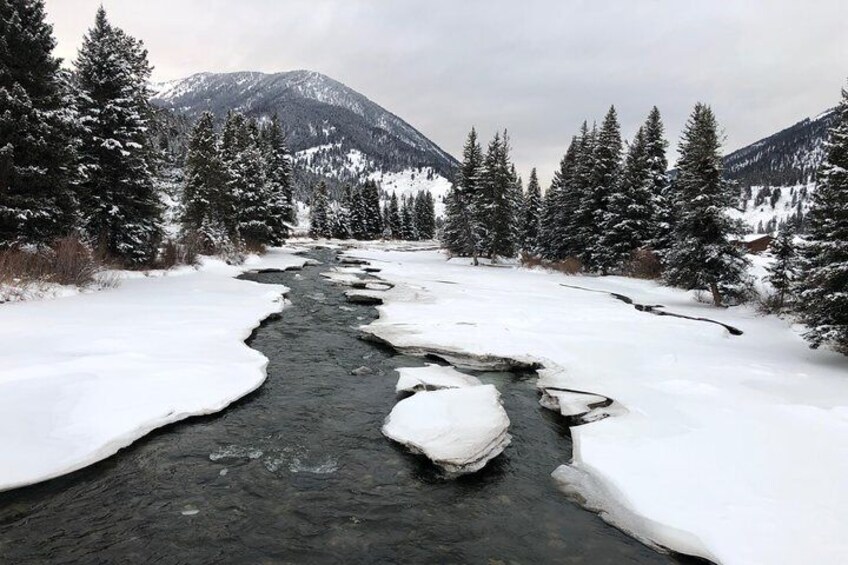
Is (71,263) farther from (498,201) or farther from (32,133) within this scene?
(498,201)

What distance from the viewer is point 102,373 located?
858 cm

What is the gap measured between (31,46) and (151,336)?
13.5 m

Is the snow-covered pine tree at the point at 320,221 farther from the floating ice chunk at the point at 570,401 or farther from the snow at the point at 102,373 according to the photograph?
the floating ice chunk at the point at 570,401

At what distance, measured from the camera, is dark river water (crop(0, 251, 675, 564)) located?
5223mm

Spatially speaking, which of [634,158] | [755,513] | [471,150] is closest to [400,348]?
[755,513]

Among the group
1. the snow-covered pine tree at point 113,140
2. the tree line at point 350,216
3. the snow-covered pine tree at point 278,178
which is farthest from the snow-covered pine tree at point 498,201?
the tree line at point 350,216

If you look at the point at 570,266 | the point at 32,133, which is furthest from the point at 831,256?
the point at 570,266

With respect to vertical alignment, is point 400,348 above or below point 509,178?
below

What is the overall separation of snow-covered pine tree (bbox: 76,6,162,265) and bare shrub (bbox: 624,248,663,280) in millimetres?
31491

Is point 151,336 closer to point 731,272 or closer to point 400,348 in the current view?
point 400,348

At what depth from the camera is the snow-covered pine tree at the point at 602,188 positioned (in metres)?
38.0

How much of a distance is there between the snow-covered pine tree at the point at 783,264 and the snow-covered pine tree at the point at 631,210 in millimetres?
13286

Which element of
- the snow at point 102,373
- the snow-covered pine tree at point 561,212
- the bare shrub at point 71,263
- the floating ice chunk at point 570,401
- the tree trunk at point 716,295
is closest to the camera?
the snow at point 102,373

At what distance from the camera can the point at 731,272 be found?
74.8ft
